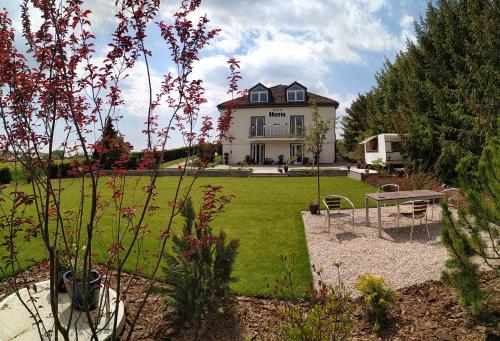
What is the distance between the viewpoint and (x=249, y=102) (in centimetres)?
3659

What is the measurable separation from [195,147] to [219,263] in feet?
6.44

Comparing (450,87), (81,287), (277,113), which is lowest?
(81,287)

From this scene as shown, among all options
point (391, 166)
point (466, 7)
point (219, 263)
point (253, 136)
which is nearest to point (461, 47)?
point (466, 7)

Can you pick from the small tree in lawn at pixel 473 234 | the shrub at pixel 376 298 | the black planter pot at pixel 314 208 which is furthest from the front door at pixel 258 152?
the small tree in lawn at pixel 473 234

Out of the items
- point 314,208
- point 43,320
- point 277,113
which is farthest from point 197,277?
point 277,113

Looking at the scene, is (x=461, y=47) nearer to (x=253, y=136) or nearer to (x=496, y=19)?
(x=496, y=19)

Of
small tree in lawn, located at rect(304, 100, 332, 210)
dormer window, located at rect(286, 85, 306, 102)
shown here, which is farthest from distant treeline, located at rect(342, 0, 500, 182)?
dormer window, located at rect(286, 85, 306, 102)

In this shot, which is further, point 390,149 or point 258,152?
point 258,152

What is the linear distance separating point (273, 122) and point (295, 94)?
3.70m

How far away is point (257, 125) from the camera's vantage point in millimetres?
36688

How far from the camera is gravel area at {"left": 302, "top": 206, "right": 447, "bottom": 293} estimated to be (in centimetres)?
654

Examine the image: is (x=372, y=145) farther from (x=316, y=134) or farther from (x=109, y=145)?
(x=109, y=145)

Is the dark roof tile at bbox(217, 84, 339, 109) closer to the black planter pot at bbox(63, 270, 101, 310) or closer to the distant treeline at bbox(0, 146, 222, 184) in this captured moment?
the distant treeline at bbox(0, 146, 222, 184)

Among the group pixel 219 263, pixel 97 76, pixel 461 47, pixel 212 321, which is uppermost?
pixel 461 47
